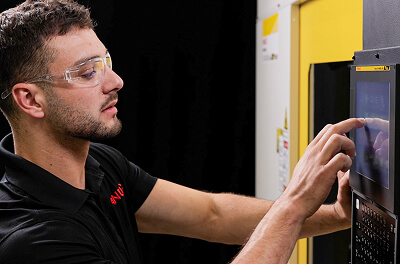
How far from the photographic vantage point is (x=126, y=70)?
2.90m

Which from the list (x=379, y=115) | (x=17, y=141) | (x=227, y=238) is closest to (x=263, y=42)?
(x=227, y=238)

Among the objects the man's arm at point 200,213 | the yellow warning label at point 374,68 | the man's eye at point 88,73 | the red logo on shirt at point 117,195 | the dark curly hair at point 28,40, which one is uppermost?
the dark curly hair at point 28,40

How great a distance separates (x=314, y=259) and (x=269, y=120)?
847 mm

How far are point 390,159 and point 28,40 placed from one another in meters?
0.97

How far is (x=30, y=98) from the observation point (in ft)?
4.66

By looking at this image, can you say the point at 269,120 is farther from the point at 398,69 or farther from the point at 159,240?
the point at 398,69

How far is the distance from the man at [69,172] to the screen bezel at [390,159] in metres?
0.10

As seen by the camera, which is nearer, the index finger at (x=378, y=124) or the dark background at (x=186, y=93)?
the index finger at (x=378, y=124)

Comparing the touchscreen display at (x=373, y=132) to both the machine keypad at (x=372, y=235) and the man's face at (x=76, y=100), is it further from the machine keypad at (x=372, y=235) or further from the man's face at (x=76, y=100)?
the man's face at (x=76, y=100)

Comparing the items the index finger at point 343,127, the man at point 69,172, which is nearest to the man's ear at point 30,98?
the man at point 69,172

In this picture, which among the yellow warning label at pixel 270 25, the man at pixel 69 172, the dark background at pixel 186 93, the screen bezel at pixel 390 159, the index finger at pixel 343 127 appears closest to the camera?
the screen bezel at pixel 390 159

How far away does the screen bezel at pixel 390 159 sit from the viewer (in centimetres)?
88

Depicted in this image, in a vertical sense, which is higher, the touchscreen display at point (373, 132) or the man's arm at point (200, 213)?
the touchscreen display at point (373, 132)

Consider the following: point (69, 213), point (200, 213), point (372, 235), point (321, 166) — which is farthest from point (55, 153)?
point (372, 235)
